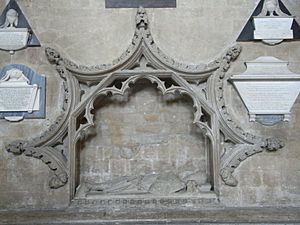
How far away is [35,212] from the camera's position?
186 inches

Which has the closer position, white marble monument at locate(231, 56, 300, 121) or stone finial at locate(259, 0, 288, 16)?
white marble monument at locate(231, 56, 300, 121)

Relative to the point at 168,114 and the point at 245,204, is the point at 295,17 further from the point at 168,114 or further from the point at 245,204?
the point at 245,204

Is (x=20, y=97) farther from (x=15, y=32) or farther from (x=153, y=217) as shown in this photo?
(x=153, y=217)

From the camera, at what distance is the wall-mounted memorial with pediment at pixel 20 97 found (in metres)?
5.17

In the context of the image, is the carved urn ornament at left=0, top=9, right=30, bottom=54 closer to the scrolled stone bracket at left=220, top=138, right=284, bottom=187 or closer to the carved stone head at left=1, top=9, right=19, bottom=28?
the carved stone head at left=1, top=9, right=19, bottom=28

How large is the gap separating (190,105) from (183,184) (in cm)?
120

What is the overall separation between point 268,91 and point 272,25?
95 centimetres

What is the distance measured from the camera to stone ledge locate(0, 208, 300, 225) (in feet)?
14.4

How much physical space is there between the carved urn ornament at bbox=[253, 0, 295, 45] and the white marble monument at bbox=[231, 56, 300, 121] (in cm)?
50

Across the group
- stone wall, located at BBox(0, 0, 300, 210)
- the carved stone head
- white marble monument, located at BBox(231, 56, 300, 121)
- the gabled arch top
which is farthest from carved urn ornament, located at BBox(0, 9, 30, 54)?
white marble monument, located at BBox(231, 56, 300, 121)

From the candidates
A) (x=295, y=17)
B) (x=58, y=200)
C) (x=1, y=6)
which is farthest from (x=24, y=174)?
(x=295, y=17)

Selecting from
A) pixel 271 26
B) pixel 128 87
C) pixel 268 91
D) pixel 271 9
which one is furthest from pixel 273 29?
pixel 128 87

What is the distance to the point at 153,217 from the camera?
447 cm

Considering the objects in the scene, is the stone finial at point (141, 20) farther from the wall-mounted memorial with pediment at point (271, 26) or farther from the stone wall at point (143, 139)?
the wall-mounted memorial with pediment at point (271, 26)
